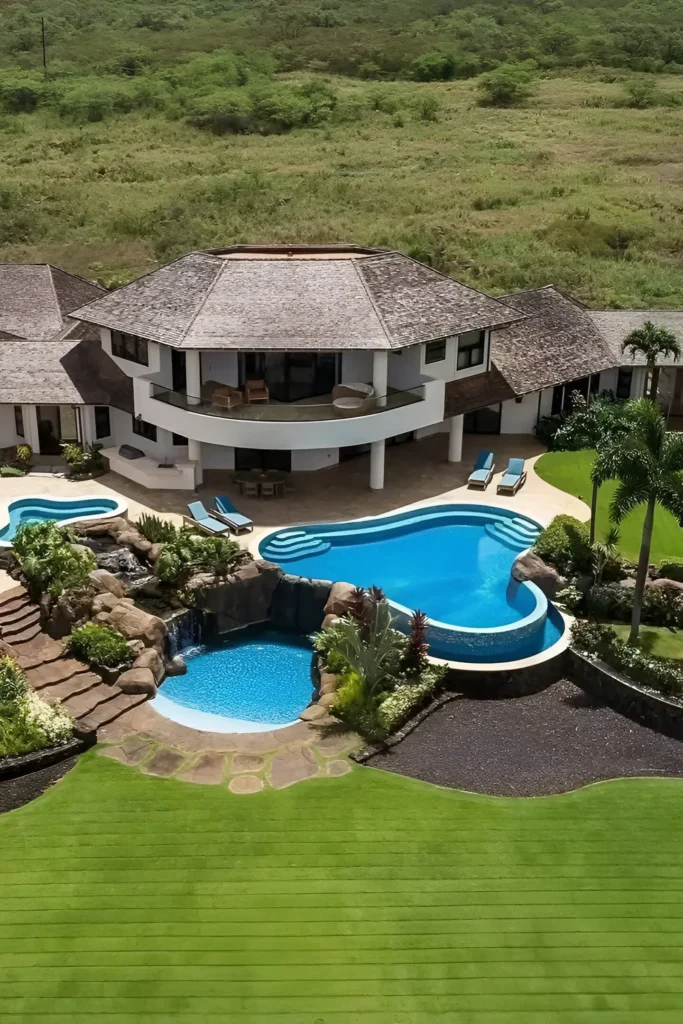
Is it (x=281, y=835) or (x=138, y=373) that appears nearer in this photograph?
(x=281, y=835)

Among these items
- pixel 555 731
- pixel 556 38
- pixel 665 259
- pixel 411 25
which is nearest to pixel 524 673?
pixel 555 731

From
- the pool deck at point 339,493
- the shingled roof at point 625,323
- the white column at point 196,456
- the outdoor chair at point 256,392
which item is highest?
the shingled roof at point 625,323

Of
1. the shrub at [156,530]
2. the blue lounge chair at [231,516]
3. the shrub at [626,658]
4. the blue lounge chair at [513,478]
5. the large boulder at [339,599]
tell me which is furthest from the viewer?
the blue lounge chair at [513,478]

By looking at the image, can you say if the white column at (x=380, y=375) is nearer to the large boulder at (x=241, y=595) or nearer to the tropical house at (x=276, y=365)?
the tropical house at (x=276, y=365)

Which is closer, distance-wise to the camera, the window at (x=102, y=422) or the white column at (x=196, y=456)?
the white column at (x=196, y=456)

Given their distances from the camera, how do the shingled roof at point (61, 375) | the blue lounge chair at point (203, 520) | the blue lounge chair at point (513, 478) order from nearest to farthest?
the blue lounge chair at point (203, 520) < the blue lounge chair at point (513, 478) < the shingled roof at point (61, 375)

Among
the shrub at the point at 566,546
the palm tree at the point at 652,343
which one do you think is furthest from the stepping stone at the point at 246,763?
the palm tree at the point at 652,343

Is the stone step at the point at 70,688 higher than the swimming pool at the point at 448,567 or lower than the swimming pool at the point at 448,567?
lower

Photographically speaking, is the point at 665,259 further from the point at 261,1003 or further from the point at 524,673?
the point at 261,1003

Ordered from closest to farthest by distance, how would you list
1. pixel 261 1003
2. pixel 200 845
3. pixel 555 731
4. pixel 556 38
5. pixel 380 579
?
pixel 261 1003, pixel 200 845, pixel 555 731, pixel 380 579, pixel 556 38
